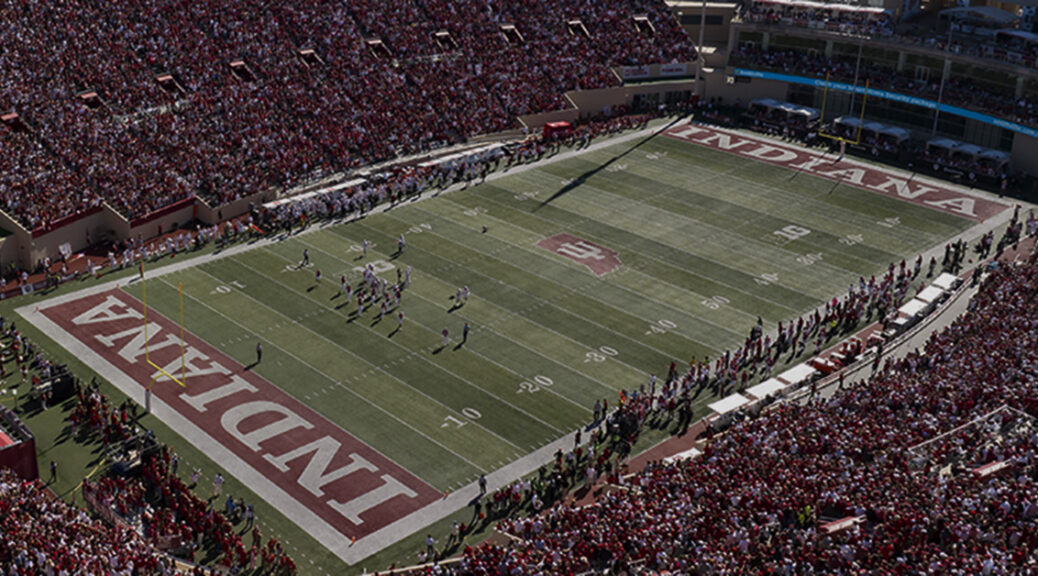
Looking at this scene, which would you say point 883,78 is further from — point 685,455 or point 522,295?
point 685,455

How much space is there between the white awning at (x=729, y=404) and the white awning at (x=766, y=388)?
45 cm

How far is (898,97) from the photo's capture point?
7044 centimetres

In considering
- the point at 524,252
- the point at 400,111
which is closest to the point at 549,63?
the point at 400,111

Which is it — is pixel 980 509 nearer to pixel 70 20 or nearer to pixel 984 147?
pixel 984 147

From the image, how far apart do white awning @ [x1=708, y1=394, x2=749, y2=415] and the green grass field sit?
186cm

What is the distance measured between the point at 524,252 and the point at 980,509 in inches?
1158

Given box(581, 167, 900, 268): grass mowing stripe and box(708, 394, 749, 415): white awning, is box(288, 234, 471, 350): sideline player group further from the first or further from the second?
box(581, 167, 900, 268): grass mowing stripe

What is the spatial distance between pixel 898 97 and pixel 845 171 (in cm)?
766

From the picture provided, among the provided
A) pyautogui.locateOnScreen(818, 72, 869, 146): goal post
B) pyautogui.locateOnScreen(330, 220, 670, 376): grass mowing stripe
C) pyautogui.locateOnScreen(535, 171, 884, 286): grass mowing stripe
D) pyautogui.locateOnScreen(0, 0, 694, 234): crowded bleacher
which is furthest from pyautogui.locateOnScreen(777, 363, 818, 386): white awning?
pyautogui.locateOnScreen(0, 0, 694, 234): crowded bleacher

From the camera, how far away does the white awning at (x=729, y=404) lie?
40969 mm

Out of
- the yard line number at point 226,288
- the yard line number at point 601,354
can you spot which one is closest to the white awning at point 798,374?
A: the yard line number at point 601,354

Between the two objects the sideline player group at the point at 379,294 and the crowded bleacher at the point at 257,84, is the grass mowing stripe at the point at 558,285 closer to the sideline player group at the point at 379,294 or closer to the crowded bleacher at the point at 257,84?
the sideline player group at the point at 379,294

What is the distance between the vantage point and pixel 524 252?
5578 centimetres

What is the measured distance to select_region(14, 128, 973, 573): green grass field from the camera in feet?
138
